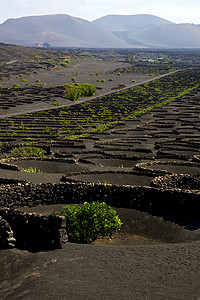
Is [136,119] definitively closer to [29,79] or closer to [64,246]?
[64,246]

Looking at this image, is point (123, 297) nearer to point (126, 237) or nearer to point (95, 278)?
point (95, 278)

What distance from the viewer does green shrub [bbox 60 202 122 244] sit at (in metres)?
19.1

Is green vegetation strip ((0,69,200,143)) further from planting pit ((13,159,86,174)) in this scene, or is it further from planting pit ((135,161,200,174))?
planting pit ((135,161,200,174))

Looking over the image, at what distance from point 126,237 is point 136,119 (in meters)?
54.6

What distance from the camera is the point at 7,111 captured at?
8062 cm

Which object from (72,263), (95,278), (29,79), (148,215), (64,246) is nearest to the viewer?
(95,278)

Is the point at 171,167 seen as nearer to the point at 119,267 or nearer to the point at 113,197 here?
the point at 113,197

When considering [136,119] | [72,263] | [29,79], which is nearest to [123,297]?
[72,263]

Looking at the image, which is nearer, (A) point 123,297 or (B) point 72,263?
(A) point 123,297

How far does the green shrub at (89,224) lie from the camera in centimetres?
1906

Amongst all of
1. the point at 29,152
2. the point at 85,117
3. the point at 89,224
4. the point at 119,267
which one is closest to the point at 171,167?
the point at 89,224

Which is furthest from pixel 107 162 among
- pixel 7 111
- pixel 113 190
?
pixel 7 111

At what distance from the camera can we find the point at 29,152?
1646 inches

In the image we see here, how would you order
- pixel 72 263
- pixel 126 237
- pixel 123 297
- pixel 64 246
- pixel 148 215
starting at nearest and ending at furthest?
pixel 123 297 → pixel 72 263 → pixel 64 246 → pixel 126 237 → pixel 148 215
